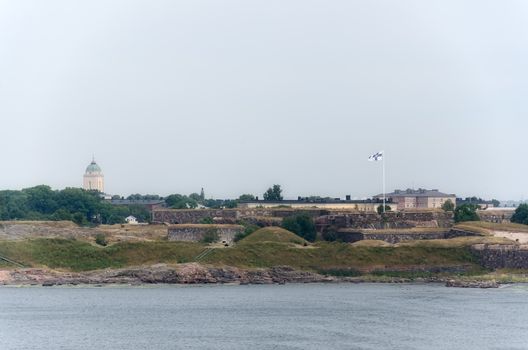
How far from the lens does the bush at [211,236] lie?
115 m

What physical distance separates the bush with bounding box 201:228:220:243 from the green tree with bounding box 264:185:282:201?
43.9 metres

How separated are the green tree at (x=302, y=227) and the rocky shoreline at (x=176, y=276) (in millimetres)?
16484

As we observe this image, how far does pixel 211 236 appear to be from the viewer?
116 metres

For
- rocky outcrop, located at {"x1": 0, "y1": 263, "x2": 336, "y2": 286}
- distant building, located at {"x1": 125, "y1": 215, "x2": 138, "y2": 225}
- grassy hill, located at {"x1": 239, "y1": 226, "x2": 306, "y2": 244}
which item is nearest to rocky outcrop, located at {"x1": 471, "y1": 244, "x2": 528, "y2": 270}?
rocky outcrop, located at {"x1": 0, "y1": 263, "x2": 336, "y2": 286}

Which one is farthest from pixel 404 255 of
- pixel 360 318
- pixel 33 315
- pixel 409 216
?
pixel 33 315

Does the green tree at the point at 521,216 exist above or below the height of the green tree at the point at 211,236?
above

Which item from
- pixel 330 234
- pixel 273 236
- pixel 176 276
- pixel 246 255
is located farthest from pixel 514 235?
pixel 176 276

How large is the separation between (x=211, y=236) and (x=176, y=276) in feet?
51.0

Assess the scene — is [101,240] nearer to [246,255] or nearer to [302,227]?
[246,255]

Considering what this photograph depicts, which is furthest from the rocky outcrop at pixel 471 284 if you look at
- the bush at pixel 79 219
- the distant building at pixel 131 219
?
the distant building at pixel 131 219

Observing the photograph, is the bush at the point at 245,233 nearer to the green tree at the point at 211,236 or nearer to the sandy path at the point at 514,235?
the green tree at the point at 211,236

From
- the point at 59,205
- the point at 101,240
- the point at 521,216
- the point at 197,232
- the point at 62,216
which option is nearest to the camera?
the point at 101,240

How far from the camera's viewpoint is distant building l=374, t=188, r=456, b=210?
168750 millimetres

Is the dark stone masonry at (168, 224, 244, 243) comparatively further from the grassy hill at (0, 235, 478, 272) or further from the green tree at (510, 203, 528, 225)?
the green tree at (510, 203, 528, 225)
